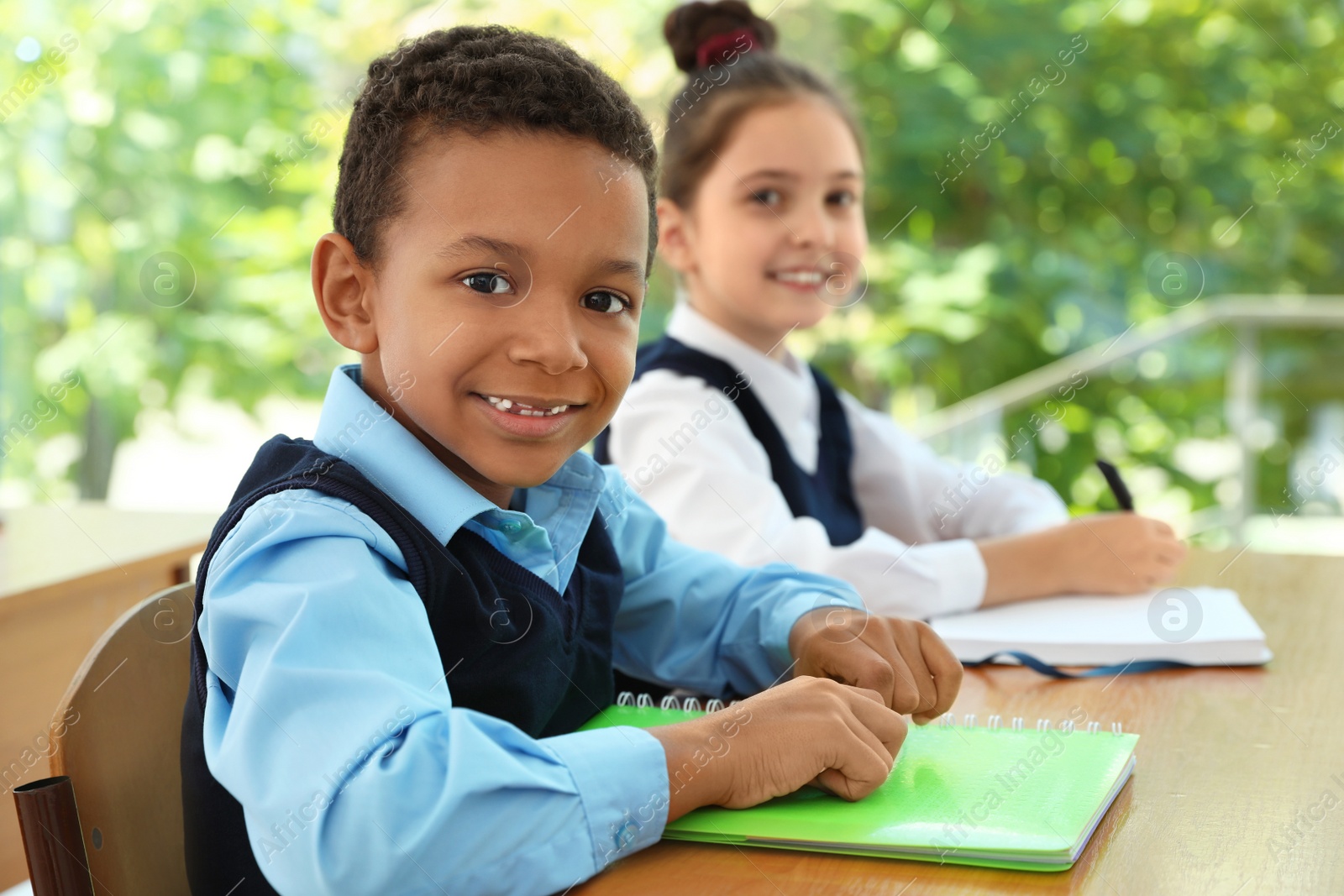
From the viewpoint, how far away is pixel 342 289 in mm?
850

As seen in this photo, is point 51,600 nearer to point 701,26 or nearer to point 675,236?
point 675,236

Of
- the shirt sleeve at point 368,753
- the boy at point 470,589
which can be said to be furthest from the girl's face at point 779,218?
the shirt sleeve at point 368,753

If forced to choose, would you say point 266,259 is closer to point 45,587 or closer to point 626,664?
point 45,587

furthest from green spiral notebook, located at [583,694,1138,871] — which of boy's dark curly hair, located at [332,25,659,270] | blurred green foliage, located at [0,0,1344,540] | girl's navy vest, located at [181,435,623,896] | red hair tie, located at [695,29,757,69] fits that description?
blurred green foliage, located at [0,0,1344,540]

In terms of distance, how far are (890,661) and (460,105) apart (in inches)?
19.6

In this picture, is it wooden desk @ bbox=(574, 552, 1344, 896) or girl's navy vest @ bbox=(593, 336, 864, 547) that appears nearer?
wooden desk @ bbox=(574, 552, 1344, 896)

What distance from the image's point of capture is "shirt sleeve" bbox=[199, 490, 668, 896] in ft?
1.90

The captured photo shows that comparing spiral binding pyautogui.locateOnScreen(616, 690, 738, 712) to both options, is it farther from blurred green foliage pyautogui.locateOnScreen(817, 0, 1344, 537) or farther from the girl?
blurred green foliage pyautogui.locateOnScreen(817, 0, 1344, 537)

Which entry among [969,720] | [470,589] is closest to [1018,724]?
[969,720]

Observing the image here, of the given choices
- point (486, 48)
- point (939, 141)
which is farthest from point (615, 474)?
point (939, 141)

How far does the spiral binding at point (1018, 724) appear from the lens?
→ 844 mm

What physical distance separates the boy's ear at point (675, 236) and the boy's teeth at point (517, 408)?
855 mm

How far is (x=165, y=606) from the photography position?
2.75 ft

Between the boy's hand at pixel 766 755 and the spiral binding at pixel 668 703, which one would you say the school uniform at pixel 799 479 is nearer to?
the spiral binding at pixel 668 703
